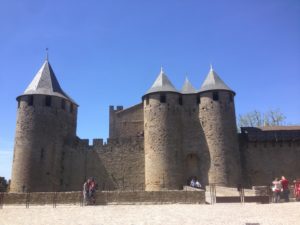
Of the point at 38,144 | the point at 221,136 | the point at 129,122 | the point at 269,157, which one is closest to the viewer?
the point at 221,136

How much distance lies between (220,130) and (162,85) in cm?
573

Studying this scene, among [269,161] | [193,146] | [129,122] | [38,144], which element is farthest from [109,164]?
[269,161]

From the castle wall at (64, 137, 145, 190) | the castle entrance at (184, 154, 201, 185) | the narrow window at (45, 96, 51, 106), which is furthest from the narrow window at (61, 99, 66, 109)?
the castle entrance at (184, 154, 201, 185)

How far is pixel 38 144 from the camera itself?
87.6ft

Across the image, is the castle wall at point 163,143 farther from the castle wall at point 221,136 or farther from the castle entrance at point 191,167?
the castle wall at point 221,136

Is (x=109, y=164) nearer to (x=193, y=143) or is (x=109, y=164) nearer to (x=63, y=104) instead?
(x=63, y=104)


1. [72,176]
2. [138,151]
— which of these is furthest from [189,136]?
[72,176]

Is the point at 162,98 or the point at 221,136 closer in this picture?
the point at 221,136


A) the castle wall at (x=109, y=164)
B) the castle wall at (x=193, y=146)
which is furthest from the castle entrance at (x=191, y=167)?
the castle wall at (x=109, y=164)

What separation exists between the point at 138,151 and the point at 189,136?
13.5 feet

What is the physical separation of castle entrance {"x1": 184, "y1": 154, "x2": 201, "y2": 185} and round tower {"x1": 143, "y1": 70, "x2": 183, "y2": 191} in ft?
2.81

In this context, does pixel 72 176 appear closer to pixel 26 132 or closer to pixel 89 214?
pixel 26 132

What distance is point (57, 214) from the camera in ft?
44.4

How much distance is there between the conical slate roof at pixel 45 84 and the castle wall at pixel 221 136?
11585mm
